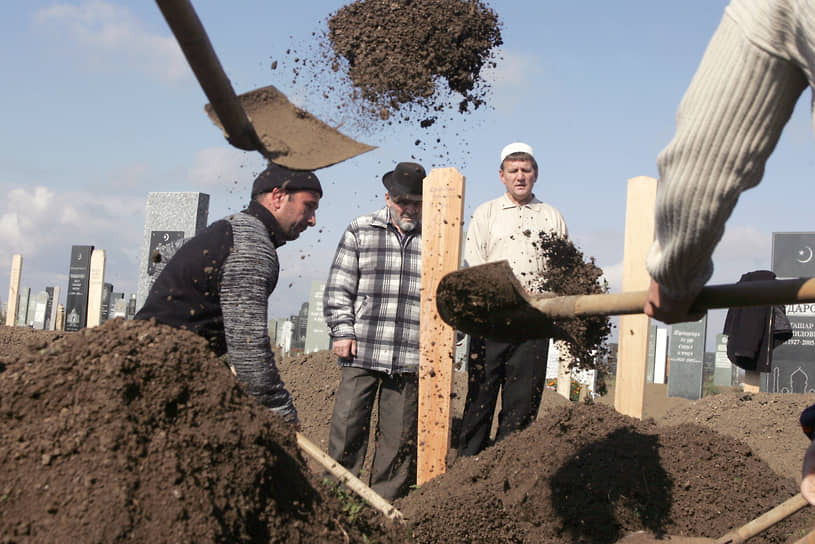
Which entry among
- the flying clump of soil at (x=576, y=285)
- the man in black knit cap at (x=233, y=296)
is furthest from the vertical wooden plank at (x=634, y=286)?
the man in black knit cap at (x=233, y=296)

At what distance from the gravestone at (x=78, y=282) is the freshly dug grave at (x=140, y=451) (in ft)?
47.3

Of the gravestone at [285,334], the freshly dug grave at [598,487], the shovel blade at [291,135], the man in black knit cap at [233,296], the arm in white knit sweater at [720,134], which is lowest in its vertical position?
the gravestone at [285,334]

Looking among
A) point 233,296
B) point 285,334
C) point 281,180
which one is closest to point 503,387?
point 281,180

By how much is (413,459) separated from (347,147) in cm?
236

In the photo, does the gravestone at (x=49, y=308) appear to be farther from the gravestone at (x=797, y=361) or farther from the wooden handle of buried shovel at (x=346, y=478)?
the wooden handle of buried shovel at (x=346, y=478)

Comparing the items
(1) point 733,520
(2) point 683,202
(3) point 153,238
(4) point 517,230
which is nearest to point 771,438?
(1) point 733,520

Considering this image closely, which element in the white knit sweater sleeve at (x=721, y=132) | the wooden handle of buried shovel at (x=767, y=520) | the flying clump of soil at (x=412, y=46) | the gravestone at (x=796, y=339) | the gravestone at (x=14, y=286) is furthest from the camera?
the gravestone at (x=14, y=286)

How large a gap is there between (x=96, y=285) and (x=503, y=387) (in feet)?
41.1

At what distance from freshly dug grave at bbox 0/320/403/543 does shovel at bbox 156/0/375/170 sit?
3.48ft

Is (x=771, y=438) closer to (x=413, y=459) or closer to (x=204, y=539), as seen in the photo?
(x=413, y=459)

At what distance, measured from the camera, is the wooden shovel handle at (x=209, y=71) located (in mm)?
2549

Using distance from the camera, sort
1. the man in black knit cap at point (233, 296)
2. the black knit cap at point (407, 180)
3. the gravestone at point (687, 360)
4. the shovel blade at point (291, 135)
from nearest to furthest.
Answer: the man in black knit cap at point (233, 296)
the shovel blade at point (291, 135)
the black knit cap at point (407, 180)
the gravestone at point (687, 360)

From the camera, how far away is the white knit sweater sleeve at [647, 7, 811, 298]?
1.40 m

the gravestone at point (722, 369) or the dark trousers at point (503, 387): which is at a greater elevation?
the dark trousers at point (503, 387)
